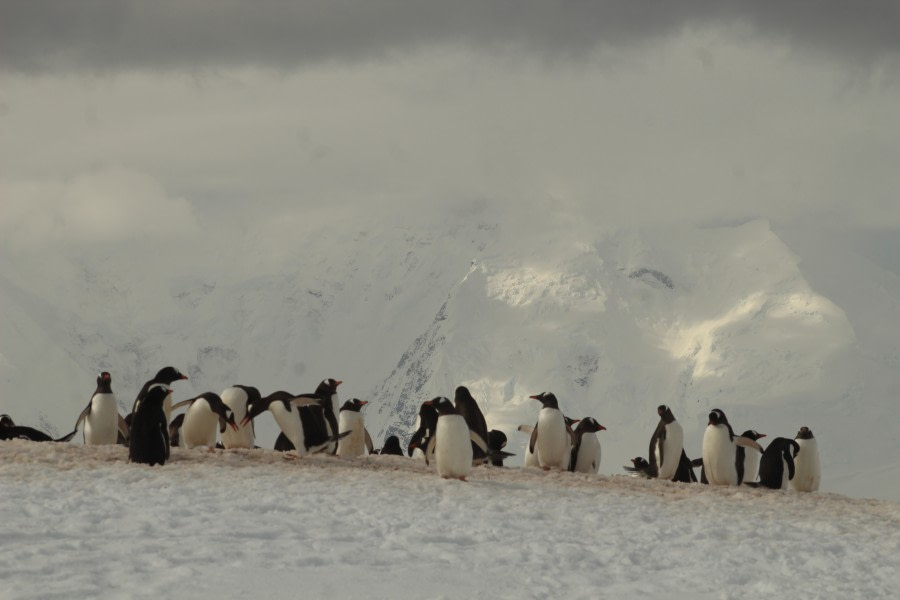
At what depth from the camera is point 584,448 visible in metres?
22.6

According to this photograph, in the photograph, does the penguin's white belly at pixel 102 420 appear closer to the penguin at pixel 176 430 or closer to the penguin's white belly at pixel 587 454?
the penguin at pixel 176 430

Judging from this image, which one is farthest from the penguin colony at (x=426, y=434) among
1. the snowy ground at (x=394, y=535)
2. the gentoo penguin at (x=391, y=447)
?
the gentoo penguin at (x=391, y=447)

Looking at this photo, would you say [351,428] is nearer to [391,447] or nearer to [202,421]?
[202,421]

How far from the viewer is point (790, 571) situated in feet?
44.6

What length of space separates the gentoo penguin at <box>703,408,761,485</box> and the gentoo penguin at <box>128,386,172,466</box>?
802cm

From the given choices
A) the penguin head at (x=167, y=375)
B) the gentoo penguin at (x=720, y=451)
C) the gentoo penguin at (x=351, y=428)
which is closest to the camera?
the penguin head at (x=167, y=375)

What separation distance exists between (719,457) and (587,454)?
2468mm

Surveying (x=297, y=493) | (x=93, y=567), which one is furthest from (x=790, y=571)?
(x=93, y=567)

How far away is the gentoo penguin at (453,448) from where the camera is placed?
57.5ft

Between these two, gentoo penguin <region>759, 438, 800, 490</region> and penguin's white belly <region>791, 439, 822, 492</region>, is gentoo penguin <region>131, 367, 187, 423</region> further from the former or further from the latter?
penguin's white belly <region>791, 439, 822, 492</region>

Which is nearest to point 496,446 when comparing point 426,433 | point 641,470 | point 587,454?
point 587,454

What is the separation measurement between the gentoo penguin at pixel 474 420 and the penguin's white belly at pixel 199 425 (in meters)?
3.48

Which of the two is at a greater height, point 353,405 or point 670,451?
point 353,405

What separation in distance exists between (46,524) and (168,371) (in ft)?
18.9
